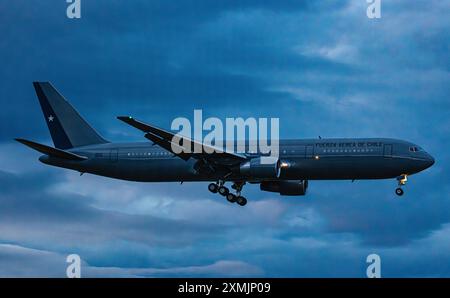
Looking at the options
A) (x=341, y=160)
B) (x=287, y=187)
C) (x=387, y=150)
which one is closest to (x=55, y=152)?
(x=287, y=187)

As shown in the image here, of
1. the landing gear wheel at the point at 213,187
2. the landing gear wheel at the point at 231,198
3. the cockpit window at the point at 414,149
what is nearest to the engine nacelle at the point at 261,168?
the landing gear wheel at the point at 213,187

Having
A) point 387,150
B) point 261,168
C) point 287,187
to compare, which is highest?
point 387,150

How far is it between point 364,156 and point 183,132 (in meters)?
15.2

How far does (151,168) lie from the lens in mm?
87062

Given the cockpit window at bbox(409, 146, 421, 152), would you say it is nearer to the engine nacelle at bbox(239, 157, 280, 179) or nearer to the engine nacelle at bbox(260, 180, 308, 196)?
the engine nacelle at bbox(239, 157, 280, 179)

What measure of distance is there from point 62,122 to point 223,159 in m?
18.7

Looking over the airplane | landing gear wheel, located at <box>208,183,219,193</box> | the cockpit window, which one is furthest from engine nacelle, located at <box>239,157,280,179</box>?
the cockpit window

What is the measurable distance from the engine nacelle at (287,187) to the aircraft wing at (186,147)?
7.72 meters

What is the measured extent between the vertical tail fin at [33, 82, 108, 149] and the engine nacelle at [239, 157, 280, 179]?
16.5 metres

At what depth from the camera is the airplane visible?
80.9 meters

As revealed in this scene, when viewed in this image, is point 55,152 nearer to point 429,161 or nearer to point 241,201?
point 241,201

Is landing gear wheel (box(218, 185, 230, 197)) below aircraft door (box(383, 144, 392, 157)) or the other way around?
below

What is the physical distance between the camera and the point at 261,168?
267 feet
